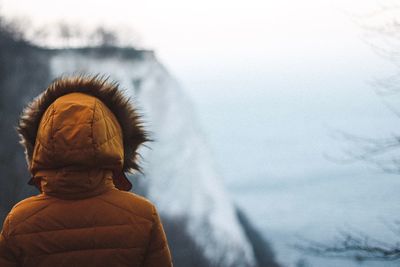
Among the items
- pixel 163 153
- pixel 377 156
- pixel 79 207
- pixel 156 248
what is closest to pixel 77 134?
pixel 79 207

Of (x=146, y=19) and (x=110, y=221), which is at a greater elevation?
(x=146, y=19)

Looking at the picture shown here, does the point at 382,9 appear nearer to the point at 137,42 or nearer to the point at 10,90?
the point at 137,42

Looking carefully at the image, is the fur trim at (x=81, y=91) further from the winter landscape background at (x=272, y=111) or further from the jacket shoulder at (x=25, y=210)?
the winter landscape background at (x=272, y=111)

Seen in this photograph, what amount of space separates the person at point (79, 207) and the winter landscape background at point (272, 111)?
1.43 meters

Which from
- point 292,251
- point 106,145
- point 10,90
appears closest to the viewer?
point 106,145

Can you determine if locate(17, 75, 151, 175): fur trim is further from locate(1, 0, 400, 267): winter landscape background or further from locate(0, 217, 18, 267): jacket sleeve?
locate(1, 0, 400, 267): winter landscape background

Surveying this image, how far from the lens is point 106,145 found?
149cm

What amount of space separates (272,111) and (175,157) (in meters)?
0.47

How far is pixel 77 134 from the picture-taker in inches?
57.5

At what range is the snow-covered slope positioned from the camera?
2961 mm

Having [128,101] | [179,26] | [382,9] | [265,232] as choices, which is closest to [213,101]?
[179,26]

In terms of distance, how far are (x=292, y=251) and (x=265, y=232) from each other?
140 mm

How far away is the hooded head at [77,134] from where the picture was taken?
146 centimetres

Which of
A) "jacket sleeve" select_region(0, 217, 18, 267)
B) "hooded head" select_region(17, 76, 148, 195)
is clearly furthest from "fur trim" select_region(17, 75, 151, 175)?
"jacket sleeve" select_region(0, 217, 18, 267)
